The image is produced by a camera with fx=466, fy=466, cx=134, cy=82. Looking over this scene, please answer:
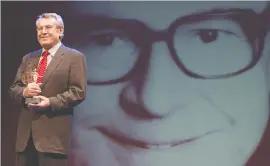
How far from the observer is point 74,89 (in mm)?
2266

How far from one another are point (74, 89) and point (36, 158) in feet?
1.28

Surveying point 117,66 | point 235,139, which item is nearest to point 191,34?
point 117,66

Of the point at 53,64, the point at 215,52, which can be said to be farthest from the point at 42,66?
the point at 215,52

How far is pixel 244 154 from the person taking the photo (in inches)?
130

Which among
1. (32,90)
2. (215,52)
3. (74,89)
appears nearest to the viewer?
(32,90)

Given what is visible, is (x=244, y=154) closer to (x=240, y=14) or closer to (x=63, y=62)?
(x=240, y=14)

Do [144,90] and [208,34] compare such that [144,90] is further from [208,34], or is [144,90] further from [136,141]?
[208,34]

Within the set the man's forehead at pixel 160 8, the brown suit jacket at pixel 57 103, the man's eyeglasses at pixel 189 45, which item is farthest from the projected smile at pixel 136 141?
the brown suit jacket at pixel 57 103

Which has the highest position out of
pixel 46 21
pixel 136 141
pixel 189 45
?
Result: pixel 46 21

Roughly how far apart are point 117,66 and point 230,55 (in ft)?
2.65

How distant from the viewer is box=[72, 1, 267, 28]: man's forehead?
3.31 metres

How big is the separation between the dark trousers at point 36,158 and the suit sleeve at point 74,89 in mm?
221

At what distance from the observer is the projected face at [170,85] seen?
3.29 meters

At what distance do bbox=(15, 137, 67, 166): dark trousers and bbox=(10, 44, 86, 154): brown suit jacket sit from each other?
1.1 inches
